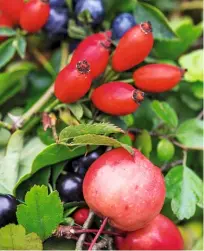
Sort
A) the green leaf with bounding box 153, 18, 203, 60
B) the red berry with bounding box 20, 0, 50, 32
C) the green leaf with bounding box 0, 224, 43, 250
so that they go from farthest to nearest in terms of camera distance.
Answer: the green leaf with bounding box 153, 18, 203, 60 < the red berry with bounding box 20, 0, 50, 32 < the green leaf with bounding box 0, 224, 43, 250

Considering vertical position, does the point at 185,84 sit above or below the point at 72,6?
below

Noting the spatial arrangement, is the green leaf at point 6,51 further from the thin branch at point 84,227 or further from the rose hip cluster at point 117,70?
the thin branch at point 84,227

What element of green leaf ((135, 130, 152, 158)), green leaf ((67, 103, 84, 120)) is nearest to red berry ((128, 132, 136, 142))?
green leaf ((135, 130, 152, 158))

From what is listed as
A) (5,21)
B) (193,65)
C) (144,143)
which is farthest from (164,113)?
(5,21)

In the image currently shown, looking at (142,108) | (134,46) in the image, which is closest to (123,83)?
(134,46)

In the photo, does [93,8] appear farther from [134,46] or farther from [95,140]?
[95,140]

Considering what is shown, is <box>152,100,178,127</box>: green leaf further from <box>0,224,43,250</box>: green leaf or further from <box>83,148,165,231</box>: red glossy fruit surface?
<box>0,224,43,250</box>: green leaf

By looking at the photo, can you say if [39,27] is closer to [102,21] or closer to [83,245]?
[102,21]
